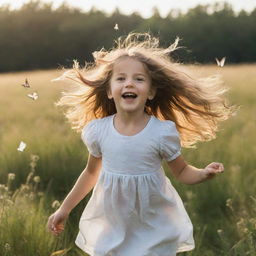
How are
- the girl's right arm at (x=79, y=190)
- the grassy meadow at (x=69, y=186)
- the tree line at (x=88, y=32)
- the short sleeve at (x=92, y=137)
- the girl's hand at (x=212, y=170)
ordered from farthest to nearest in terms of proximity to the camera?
the tree line at (x=88, y=32), the grassy meadow at (x=69, y=186), the girl's right arm at (x=79, y=190), the short sleeve at (x=92, y=137), the girl's hand at (x=212, y=170)

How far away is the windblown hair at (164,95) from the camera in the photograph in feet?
8.13

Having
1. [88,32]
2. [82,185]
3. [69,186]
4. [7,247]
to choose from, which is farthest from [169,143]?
[88,32]

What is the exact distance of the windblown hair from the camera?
2479mm

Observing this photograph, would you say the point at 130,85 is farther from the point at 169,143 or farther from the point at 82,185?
the point at 82,185

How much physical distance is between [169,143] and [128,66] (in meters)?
0.35

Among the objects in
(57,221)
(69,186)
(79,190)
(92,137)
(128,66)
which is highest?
(128,66)

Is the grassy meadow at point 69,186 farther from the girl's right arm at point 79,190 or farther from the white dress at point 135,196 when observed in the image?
the white dress at point 135,196

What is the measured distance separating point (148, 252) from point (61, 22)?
34369 millimetres

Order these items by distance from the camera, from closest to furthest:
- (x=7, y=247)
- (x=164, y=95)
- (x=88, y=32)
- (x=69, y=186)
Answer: (x=164, y=95)
(x=7, y=247)
(x=69, y=186)
(x=88, y=32)

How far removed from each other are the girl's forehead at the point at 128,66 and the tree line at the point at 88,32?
28384mm

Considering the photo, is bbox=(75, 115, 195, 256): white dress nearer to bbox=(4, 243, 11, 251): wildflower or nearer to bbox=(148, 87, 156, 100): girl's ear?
bbox=(148, 87, 156, 100): girl's ear

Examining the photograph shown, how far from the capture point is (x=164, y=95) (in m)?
2.54

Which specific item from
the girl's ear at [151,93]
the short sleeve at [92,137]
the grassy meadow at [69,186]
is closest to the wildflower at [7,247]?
the grassy meadow at [69,186]

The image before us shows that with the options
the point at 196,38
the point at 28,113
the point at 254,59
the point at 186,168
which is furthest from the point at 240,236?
the point at 254,59
